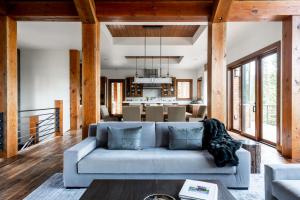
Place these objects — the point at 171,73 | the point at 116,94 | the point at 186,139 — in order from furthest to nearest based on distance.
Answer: the point at 171,73 → the point at 116,94 → the point at 186,139

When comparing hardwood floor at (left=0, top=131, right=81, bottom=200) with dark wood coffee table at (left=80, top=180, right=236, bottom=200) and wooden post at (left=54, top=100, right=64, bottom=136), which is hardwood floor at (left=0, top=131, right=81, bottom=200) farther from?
wooden post at (left=54, top=100, right=64, bottom=136)

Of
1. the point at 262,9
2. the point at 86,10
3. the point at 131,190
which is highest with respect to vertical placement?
the point at 262,9

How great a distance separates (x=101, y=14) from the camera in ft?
12.9

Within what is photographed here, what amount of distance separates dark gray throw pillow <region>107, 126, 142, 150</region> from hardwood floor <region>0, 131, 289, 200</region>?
1008 millimetres

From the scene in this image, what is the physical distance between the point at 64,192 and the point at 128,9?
311 cm

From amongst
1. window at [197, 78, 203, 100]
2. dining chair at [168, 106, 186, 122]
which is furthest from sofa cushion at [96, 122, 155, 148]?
window at [197, 78, 203, 100]

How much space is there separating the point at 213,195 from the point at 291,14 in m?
3.74

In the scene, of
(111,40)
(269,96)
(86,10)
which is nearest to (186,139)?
(86,10)

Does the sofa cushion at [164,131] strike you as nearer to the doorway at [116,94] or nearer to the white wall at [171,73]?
the doorway at [116,94]

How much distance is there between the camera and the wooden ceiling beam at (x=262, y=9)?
381 cm

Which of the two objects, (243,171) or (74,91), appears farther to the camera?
(74,91)

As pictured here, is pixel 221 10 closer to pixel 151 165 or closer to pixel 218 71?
pixel 218 71

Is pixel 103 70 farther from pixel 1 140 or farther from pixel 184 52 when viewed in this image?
pixel 1 140

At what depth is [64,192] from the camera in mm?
2549
